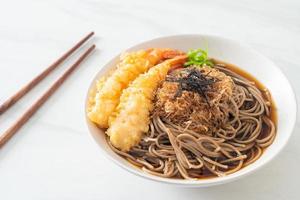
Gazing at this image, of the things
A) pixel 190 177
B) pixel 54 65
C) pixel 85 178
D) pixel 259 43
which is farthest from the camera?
pixel 259 43

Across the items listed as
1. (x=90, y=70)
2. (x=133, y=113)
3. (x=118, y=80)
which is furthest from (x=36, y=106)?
(x=133, y=113)

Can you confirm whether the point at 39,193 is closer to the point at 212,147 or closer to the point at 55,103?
the point at 55,103

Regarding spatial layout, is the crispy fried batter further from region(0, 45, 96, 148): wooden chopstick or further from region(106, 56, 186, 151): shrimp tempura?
region(0, 45, 96, 148): wooden chopstick

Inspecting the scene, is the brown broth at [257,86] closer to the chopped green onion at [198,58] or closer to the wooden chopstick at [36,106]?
the chopped green onion at [198,58]

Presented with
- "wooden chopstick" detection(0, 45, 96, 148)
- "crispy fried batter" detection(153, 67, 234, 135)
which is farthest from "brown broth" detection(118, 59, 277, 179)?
"wooden chopstick" detection(0, 45, 96, 148)

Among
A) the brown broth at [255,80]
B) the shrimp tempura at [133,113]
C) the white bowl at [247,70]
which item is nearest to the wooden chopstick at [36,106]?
the white bowl at [247,70]

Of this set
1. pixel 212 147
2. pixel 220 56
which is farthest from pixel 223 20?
pixel 212 147
